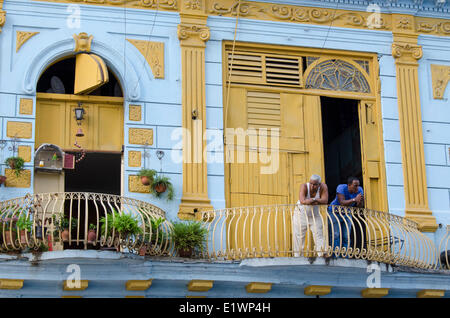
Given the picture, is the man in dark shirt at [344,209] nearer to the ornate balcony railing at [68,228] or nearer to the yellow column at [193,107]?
the yellow column at [193,107]

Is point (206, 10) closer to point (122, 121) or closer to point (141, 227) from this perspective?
point (122, 121)

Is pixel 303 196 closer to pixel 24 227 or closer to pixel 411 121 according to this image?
pixel 411 121

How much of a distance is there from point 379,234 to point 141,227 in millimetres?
4586

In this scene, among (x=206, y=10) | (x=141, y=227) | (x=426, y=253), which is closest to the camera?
(x=141, y=227)

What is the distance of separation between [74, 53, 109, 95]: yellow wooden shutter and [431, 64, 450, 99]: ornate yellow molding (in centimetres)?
596

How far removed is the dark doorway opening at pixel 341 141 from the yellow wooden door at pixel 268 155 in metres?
1.13

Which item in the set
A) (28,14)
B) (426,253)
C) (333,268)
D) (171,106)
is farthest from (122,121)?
(426,253)

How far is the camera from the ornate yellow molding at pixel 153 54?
1716 cm

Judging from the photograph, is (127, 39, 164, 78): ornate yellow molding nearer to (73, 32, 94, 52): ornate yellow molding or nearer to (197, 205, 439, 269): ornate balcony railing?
(73, 32, 94, 52): ornate yellow molding

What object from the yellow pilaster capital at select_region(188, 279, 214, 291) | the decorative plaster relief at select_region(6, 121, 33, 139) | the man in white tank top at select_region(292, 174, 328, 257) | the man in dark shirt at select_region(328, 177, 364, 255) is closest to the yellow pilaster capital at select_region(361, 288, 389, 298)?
the man in dark shirt at select_region(328, 177, 364, 255)

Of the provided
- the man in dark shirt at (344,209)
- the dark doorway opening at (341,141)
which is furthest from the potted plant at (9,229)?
the dark doorway opening at (341,141)

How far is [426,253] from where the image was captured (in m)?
16.6

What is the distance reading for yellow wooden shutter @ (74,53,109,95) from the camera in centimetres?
1648
